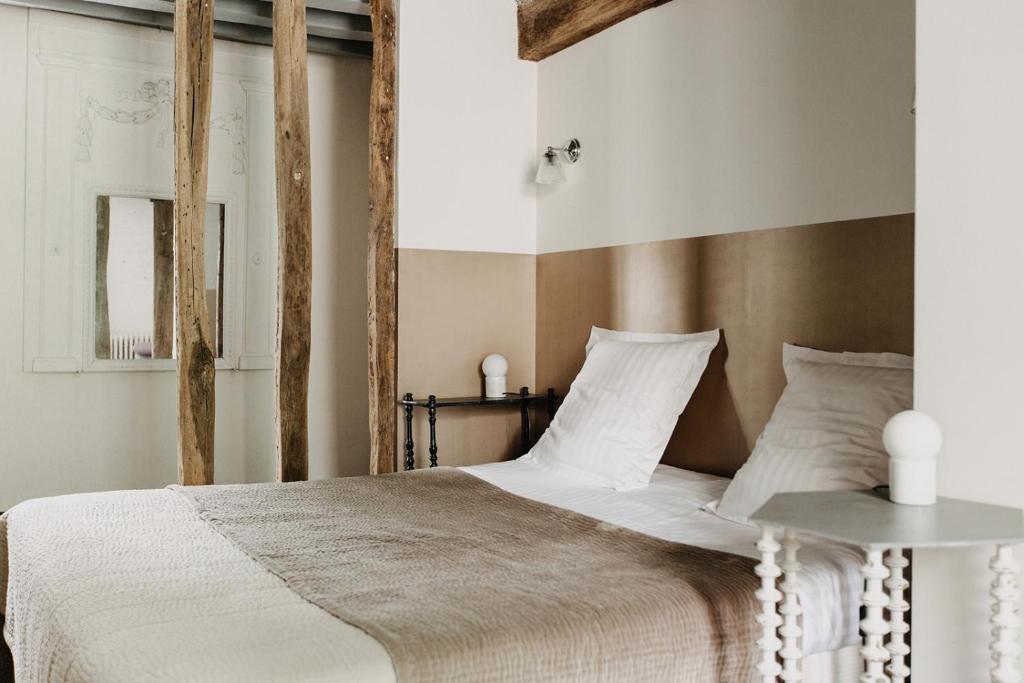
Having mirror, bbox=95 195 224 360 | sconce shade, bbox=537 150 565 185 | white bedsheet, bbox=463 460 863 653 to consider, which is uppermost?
sconce shade, bbox=537 150 565 185

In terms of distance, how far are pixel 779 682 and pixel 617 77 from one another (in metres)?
2.72

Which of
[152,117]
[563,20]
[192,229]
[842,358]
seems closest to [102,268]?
[152,117]

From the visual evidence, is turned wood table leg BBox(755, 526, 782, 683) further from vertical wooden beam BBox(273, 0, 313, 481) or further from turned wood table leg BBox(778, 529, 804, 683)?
vertical wooden beam BBox(273, 0, 313, 481)

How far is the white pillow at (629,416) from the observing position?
318 cm

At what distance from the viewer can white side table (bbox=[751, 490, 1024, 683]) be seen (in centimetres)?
144

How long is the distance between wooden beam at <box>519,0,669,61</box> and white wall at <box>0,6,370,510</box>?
140 centimetres

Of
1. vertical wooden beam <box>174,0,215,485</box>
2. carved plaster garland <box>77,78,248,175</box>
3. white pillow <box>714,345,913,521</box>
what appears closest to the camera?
white pillow <box>714,345,913,521</box>

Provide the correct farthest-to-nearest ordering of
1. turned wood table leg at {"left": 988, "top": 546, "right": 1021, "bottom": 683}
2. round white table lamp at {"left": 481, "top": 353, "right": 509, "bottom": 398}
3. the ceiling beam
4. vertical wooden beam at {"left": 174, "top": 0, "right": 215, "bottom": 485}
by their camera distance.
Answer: the ceiling beam → round white table lamp at {"left": 481, "top": 353, "right": 509, "bottom": 398} → vertical wooden beam at {"left": 174, "top": 0, "right": 215, "bottom": 485} → turned wood table leg at {"left": 988, "top": 546, "right": 1021, "bottom": 683}

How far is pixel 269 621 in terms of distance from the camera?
5.43ft

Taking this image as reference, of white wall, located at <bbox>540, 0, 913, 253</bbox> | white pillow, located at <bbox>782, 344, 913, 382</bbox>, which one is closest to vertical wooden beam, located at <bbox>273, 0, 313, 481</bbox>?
white wall, located at <bbox>540, 0, 913, 253</bbox>

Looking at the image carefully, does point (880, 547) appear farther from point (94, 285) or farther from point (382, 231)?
point (94, 285)

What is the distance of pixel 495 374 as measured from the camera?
4316 mm

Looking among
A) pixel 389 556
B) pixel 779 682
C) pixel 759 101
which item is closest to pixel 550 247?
pixel 759 101

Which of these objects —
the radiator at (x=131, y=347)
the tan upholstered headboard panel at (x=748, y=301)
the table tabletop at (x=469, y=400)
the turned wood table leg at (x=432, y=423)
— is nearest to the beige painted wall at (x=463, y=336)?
the table tabletop at (x=469, y=400)
